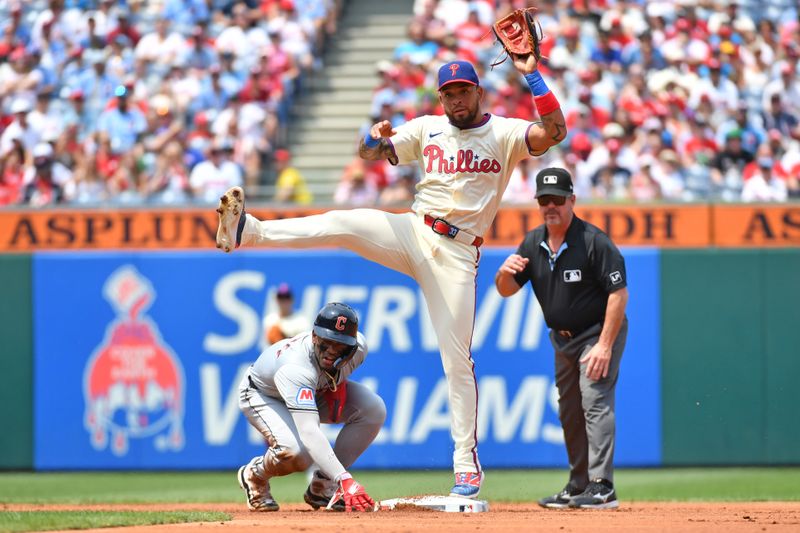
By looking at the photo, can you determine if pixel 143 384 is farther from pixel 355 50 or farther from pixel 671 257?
pixel 355 50

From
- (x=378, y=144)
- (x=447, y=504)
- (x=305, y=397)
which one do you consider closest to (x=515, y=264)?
(x=378, y=144)

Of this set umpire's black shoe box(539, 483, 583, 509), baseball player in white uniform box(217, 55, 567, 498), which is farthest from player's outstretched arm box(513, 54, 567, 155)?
umpire's black shoe box(539, 483, 583, 509)

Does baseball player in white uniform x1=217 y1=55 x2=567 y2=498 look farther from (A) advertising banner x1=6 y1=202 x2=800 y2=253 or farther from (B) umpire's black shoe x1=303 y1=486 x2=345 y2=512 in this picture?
(A) advertising banner x1=6 y1=202 x2=800 y2=253

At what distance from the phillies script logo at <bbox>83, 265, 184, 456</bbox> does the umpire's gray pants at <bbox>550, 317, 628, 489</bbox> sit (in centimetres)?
547

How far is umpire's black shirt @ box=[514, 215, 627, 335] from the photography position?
8500mm

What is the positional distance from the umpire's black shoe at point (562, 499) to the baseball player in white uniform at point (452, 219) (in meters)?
0.78

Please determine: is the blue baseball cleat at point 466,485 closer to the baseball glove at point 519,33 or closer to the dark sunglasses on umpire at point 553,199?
the dark sunglasses on umpire at point 553,199

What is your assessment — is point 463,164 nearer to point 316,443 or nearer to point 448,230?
point 448,230

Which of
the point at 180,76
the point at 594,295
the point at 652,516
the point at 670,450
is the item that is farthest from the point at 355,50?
the point at 652,516

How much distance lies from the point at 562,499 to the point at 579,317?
119cm

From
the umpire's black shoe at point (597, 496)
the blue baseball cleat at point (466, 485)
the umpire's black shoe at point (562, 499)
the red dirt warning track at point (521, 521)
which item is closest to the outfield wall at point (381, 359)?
the red dirt warning track at point (521, 521)

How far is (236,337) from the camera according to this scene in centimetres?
1316

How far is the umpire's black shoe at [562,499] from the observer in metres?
8.61

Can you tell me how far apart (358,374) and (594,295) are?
4.77 meters
